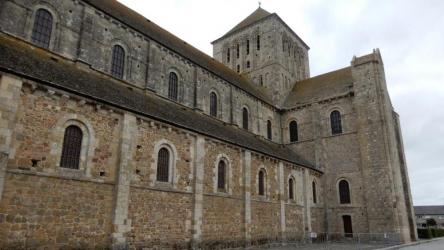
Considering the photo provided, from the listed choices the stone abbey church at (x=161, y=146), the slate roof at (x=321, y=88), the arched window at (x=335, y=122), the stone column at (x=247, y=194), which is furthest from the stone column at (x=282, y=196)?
the slate roof at (x=321, y=88)

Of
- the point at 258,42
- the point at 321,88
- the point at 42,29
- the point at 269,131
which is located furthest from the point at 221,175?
the point at 258,42

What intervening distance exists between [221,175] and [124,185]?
7027 millimetres

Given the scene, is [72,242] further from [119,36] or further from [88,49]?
[119,36]

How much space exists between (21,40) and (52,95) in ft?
15.5

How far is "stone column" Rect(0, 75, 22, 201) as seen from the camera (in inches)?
414

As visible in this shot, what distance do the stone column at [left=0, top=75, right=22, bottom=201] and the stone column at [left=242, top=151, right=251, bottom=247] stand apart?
1318 cm

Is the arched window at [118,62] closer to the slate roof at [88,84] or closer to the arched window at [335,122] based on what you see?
the slate roof at [88,84]

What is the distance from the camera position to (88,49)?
1766 cm

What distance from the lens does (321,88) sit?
34219 millimetres

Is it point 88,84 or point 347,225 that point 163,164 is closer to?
point 88,84

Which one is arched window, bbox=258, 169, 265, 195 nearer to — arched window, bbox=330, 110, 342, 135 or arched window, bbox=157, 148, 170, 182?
arched window, bbox=157, 148, 170, 182

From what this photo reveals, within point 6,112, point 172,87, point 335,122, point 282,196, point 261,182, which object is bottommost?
point 282,196

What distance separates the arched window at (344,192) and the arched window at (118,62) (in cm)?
2046

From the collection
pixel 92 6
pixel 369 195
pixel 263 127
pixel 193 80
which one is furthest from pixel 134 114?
pixel 369 195
